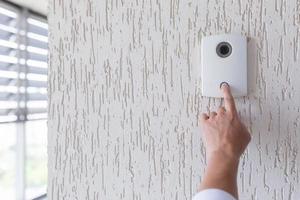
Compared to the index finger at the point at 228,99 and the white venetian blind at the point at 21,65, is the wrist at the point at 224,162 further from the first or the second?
the white venetian blind at the point at 21,65

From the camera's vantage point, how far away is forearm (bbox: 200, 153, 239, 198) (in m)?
0.41

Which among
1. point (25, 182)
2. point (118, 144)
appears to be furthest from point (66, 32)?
point (25, 182)

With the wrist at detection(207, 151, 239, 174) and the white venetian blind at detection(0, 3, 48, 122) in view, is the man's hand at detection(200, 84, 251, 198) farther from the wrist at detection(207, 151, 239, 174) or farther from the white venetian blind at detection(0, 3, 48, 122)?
the white venetian blind at detection(0, 3, 48, 122)

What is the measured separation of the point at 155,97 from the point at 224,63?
0.11 m

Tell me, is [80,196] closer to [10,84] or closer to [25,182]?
[10,84]

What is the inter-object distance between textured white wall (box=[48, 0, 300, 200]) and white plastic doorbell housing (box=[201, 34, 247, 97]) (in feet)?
0.04

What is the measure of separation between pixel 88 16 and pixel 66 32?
4 centimetres

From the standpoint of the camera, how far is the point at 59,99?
544mm

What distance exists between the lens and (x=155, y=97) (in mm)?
502

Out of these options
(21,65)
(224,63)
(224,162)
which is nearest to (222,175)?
(224,162)

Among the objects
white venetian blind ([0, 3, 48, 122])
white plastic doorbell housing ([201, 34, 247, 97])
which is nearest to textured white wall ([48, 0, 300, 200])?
white plastic doorbell housing ([201, 34, 247, 97])

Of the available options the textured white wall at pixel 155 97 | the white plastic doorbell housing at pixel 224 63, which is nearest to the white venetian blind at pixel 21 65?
the textured white wall at pixel 155 97

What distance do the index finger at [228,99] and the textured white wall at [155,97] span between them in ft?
0.09

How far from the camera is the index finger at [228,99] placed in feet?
1.44
